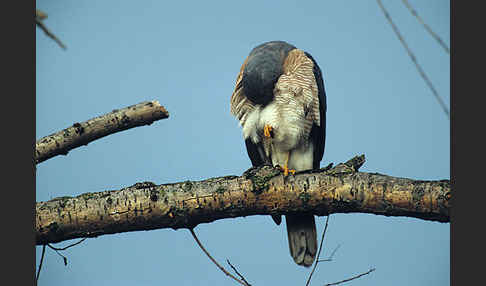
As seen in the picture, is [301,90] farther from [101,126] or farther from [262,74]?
[101,126]

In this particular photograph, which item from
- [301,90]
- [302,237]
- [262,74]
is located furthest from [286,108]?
[302,237]

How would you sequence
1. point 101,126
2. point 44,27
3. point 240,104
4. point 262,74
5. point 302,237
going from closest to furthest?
point 44,27
point 101,126
point 302,237
point 262,74
point 240,104

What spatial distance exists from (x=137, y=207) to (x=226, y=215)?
422 mm

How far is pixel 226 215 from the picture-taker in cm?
211

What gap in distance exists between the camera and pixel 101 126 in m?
2.23

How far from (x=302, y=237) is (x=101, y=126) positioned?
4.75 feet

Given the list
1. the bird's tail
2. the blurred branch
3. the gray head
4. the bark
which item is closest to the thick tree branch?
the bark

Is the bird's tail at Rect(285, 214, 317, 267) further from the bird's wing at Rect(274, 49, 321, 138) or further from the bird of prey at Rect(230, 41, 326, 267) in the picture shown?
the bird's wing at Rect(274, 49, 321, 138)

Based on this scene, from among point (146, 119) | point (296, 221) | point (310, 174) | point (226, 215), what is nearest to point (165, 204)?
point (226, 215)

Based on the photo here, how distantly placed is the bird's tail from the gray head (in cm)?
82

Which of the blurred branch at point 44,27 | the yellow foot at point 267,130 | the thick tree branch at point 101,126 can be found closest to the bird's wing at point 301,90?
the yellow foot at point 267,130

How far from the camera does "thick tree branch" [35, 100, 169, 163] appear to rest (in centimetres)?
222

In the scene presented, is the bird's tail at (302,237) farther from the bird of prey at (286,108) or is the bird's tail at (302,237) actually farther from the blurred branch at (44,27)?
the blurred branch at (44,27)

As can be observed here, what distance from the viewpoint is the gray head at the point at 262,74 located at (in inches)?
117
